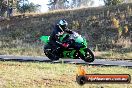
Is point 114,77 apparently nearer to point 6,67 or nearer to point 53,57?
point 53,57

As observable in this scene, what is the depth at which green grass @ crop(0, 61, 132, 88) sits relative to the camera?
18816 mm

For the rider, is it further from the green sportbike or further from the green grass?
the green grass

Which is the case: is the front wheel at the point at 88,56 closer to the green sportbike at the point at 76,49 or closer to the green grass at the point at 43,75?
the green sportbike at the point at 76,49

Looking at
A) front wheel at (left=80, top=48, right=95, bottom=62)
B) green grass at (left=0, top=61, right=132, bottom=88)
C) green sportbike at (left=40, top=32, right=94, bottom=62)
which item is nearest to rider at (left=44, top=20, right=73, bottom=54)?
green sportbike at (left=40, top=32, right=94, bottom=62)

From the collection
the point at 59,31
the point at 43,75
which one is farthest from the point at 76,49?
the point at 43,75

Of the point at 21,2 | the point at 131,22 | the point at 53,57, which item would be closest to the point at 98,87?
the point at 53,57

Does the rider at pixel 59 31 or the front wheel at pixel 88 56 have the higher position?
the rider at pixel 59 31

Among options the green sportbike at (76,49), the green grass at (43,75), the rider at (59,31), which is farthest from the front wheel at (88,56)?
the green grass at (43,75)

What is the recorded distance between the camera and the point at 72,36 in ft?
22.3

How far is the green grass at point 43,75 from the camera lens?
1882cm

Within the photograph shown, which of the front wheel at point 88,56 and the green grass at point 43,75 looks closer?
the front wheel at point 88,56

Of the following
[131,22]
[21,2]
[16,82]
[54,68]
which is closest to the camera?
[16,82]

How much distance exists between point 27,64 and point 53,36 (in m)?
17.5

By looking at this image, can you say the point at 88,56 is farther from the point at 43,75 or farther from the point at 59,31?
the point at 43,75
